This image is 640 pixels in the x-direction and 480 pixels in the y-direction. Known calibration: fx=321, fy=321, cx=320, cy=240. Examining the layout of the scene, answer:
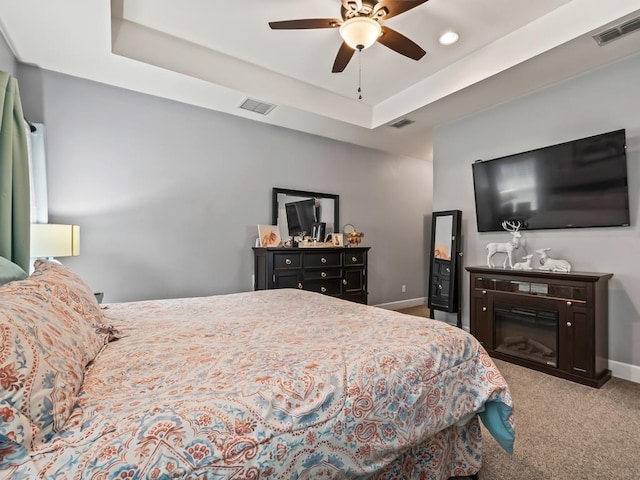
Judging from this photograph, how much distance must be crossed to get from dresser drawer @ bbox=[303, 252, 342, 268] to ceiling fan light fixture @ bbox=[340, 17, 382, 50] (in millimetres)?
2305

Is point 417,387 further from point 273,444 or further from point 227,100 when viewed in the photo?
point 227,100

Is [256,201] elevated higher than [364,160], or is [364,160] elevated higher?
[364,160]

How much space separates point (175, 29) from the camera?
2.78 metres

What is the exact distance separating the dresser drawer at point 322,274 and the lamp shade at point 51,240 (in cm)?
227

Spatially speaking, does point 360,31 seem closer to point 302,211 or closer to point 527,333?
point 302,211

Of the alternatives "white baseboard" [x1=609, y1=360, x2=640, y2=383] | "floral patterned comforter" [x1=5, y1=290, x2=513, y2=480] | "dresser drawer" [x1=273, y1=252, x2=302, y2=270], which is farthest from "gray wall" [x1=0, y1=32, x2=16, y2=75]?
"white baseboard" [x1=609, y1=360, x2=640, y2=383]

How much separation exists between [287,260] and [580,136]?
321 cm

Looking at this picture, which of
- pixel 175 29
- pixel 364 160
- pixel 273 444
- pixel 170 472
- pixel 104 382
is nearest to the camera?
pixel 170 472

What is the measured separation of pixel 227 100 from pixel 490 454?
376 cm

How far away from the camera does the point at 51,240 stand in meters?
2.38

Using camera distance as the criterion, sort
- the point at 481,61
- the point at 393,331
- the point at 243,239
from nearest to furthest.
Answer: the point at 393,331
the point at 481,61
the point at 243,239

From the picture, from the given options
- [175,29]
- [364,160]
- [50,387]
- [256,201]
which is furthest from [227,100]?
[50,387]

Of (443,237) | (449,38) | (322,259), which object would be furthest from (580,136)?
(322,259)

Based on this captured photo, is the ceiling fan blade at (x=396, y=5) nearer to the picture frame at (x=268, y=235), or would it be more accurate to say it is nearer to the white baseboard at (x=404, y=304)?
the picture frame at (x=268, y=235)
